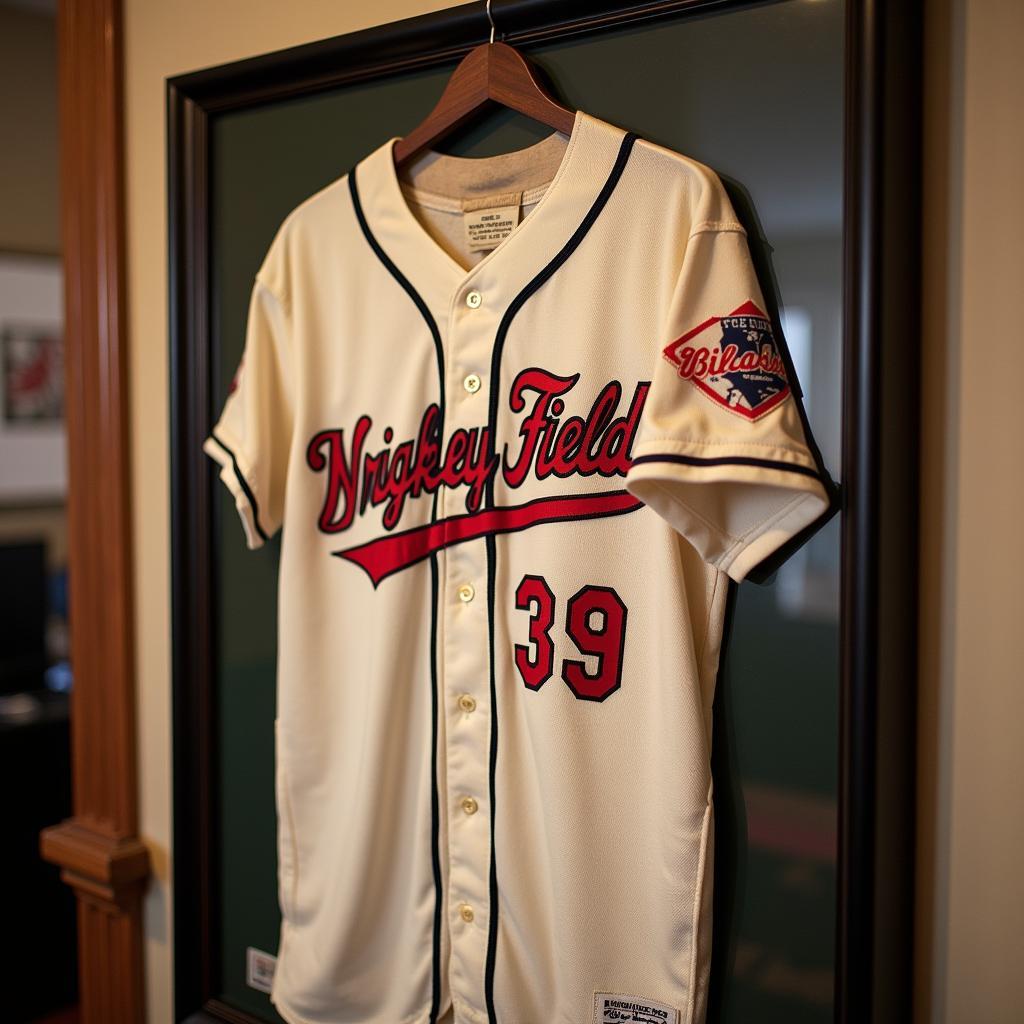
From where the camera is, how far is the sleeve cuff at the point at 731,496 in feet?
2.79

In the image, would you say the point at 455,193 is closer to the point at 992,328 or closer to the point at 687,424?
the point at 687,424

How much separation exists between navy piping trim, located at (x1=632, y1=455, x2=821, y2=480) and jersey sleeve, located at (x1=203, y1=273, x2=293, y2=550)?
1.79 ft

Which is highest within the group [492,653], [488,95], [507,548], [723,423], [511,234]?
[488,95]

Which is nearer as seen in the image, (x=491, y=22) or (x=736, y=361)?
(x=736, y=361)

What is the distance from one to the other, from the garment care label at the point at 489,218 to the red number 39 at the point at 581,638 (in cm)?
37

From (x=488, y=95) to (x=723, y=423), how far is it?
0.46m

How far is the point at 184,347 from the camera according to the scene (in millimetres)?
1381

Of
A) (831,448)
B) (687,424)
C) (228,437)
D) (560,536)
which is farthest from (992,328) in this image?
(228,437)

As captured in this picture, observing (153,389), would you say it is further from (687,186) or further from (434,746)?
(687,186)

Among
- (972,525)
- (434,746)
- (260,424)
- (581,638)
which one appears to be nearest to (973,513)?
(972,525)

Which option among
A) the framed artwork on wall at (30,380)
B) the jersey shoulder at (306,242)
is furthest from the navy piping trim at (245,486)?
the framed artwork on wall at (30,380)

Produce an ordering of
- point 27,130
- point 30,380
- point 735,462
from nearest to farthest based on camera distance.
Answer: point 735,462
point 27,130
point 30,380

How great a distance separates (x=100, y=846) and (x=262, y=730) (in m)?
0.41

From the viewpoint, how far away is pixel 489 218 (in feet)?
3.55
